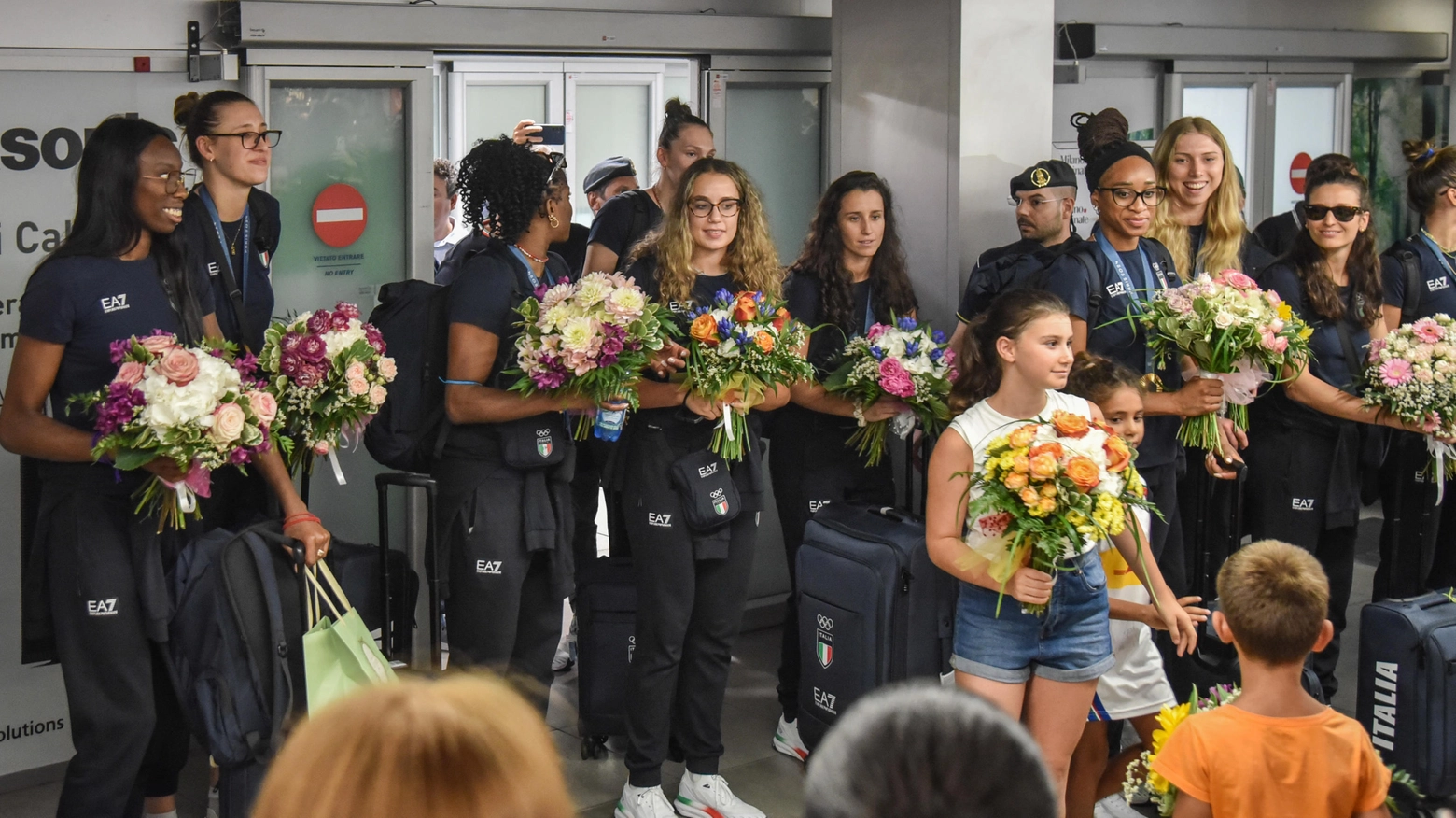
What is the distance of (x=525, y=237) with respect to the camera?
4590 millimetres

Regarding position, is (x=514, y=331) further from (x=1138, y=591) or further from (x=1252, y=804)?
(x=1252, y=804)

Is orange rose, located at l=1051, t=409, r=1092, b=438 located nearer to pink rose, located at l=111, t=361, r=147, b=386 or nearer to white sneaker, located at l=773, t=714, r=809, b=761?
white sneaker, located at l=773, t=714, r=809, b=761

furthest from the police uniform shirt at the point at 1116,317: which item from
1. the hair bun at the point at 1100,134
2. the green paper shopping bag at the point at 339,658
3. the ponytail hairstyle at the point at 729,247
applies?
the green paper shopping bag at the point at 339,658

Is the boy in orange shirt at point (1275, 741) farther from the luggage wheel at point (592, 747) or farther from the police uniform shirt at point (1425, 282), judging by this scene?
the police uniform shirt at point (1425, 282)

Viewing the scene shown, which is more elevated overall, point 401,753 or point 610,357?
point 610,357

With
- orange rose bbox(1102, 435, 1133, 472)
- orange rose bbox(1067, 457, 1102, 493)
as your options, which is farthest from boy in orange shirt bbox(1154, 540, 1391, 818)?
orange rose bbox(1102, 435, 1133, 472)

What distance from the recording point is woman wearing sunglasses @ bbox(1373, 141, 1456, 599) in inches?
227

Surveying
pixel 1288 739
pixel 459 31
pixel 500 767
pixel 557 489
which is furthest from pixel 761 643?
pixel 500 767

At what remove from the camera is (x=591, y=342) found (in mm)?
4219

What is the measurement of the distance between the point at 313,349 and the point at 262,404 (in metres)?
0.27

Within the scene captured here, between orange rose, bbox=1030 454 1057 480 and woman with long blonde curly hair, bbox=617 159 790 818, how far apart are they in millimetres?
1145

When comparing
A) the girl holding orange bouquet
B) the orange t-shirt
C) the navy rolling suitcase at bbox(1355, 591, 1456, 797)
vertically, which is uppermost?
the girl holding orange bouquet

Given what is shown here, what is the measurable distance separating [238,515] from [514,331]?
36.9 inches

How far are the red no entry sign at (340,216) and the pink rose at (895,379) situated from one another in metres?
2.10
